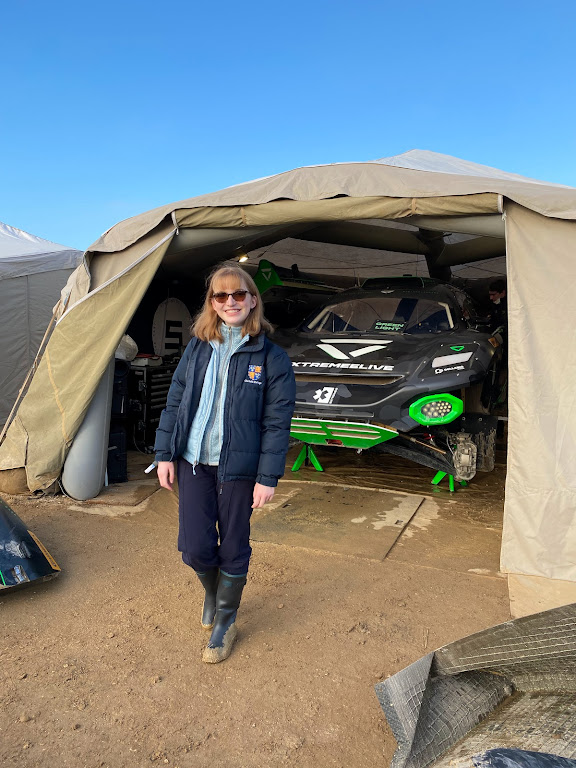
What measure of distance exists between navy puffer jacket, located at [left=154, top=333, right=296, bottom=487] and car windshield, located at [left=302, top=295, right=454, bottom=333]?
355cm

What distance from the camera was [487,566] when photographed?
394 centimetres

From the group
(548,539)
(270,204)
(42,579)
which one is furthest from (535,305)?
(42,579)

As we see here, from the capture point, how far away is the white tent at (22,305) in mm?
9328

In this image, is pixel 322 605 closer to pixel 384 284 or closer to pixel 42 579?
pixel 42 579

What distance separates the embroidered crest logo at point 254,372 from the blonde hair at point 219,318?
172mm

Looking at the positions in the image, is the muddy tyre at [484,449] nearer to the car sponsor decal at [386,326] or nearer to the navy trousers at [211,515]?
the car sponsor decal at [386,326]

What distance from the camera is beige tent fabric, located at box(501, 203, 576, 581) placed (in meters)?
3.52

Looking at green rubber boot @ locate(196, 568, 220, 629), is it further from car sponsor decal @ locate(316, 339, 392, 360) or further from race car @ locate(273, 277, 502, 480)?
car sponsor decal @ locate(316, 339, 392, 360)

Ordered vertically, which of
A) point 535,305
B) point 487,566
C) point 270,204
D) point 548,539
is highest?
point 270,204

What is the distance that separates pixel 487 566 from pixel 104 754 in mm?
2814

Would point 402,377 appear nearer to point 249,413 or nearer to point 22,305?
point 249,413

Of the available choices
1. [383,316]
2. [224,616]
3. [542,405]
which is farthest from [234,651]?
[383,316]

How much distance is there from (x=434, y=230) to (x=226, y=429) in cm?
322

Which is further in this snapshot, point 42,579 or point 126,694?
point 42,579
